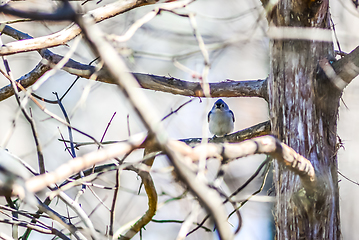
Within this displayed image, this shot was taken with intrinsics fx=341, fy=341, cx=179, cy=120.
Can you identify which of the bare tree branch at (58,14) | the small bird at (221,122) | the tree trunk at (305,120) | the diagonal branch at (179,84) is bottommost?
the bare tree branch at (58,14)

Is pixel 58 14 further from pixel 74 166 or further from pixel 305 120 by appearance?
pixel 305 120

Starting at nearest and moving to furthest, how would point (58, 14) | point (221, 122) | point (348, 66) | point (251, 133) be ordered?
point (58, 14) → point (348, 66) → point (251, 133) → point (221, 122)

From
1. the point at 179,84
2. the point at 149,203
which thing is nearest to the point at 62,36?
the point at 179,84

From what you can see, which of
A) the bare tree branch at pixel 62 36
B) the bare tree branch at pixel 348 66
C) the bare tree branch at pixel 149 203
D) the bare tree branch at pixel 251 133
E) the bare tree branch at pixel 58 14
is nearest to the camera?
the bare tree branch at pixel 58 14

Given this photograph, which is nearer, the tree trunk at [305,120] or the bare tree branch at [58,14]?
the bare tree branch at [58,14]

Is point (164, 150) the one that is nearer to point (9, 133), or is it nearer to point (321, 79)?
point (9, 133)

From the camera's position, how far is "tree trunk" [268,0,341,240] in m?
1.86

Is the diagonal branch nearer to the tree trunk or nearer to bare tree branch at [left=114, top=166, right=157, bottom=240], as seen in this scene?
the tree trunk

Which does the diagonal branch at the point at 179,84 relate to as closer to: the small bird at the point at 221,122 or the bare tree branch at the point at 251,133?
the bare tree branch at the point at 251,133

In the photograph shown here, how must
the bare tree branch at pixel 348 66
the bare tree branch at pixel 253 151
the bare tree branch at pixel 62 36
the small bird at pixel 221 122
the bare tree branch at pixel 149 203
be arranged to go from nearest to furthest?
the bare tree branch at pixel 253 151 → the bare tree branch at pixel 348 66 → the bare tree branch at pixel 62 36 → the bare tree branch at pixel 149 203 → the small bird at pixel 221 122

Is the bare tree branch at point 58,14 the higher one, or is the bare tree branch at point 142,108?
the bare tree branch at point 58,14

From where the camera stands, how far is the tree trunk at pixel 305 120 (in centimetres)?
186

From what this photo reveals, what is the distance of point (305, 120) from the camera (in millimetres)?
1983

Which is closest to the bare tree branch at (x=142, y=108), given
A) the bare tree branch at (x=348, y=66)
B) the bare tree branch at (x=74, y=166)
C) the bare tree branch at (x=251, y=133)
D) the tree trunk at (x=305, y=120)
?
the bare tree branch at (x=74, y=166)
